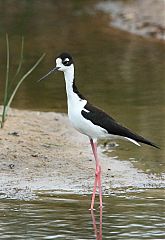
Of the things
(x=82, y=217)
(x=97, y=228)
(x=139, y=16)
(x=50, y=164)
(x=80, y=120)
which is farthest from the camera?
(x=139, y=16)

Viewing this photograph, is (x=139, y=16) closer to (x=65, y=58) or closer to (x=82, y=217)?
→ (x=65, y=58)

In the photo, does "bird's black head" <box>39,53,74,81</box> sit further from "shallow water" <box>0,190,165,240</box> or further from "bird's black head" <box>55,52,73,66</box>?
"shallow water" <box>0,190,165,240</box>

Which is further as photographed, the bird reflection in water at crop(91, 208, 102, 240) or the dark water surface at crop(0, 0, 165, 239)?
the dark water surface at crop(0, 0, 165, 239)

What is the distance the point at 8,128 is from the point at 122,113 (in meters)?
1.91

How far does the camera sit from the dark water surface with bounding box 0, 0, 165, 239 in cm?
773

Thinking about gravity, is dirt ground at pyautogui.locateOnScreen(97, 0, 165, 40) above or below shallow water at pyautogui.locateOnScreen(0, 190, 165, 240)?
above

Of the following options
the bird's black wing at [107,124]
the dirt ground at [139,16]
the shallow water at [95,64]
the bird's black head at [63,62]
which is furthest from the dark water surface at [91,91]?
the bird's black head at [63,62]

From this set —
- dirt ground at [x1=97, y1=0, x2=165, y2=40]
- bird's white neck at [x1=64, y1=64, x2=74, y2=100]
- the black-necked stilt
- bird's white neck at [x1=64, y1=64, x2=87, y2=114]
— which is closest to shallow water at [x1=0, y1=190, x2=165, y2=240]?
the black-necked stilt

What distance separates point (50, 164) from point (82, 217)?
2.26 m

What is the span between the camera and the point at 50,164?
10.3 m

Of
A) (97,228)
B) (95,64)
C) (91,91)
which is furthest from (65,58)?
(95,64)

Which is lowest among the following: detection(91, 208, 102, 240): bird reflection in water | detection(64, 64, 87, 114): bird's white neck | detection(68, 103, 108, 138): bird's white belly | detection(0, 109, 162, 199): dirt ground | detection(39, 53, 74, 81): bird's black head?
detection(91, 208, 102, 240): bird reflection in water

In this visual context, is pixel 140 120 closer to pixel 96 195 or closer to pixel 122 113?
pixel 122 113

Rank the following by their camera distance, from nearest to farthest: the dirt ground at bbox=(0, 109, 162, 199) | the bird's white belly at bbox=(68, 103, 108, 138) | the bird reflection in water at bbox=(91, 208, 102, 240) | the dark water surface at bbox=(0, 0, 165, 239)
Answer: the bird reflection in water at bbox=(91, 208, 102, 240) → the dark water surface at bbox=(0, 0, 165, 239) → the bird's white belly at bbox=(68, 103, 108, 138) → the dirt ground at bbox=(0, 109, 162, 199)
